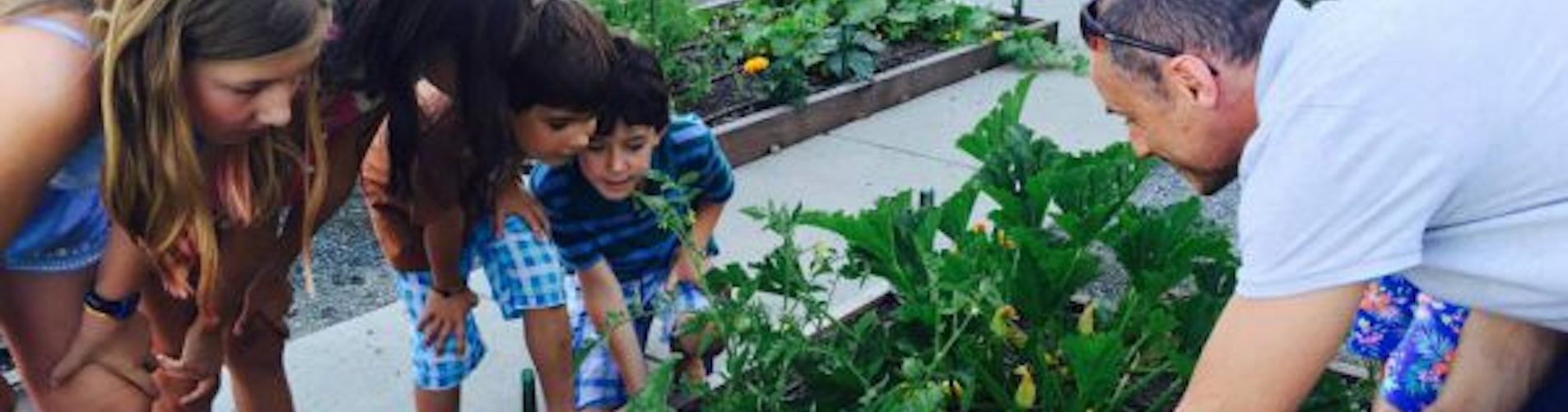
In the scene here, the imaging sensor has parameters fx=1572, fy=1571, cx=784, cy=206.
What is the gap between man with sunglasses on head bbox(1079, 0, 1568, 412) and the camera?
4.71ft

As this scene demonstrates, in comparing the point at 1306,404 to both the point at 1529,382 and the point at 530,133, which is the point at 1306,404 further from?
the point at 530,133

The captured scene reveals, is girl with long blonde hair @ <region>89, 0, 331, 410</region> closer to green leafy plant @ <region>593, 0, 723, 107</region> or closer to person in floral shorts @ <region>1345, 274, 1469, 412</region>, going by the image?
person in floral shorts @ <region>1345, 274, 1469, 412</region>

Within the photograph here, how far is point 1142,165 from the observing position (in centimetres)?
269

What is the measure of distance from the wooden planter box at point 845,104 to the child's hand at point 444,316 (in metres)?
1.97

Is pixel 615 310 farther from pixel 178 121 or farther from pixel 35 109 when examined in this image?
pixel 35 109

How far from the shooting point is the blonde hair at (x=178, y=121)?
206 centimetres

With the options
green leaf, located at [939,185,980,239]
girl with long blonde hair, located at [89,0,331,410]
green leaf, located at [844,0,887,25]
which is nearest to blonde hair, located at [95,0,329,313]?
girl with long blonde hair, located at [89,0,331,410]

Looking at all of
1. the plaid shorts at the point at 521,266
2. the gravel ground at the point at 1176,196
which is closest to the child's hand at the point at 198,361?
the plaid shorts at the point at 521,266

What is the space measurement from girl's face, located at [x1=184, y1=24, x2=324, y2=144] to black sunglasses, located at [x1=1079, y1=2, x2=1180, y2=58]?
1048 mm

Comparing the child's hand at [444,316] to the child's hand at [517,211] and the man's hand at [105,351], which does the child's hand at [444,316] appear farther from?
the man's hand at [105,351]

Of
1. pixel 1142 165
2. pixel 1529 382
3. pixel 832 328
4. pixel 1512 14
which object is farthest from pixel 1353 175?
pixel 832 328

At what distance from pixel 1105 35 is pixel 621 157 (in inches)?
48.7

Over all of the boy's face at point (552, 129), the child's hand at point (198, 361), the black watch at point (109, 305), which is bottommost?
the child's hand at point (198, 361)

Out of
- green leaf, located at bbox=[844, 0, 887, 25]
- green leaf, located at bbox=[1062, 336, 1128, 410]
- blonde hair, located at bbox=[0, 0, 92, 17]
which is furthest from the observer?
green leaf, located at bbox=[844, 0, 887, 25]
